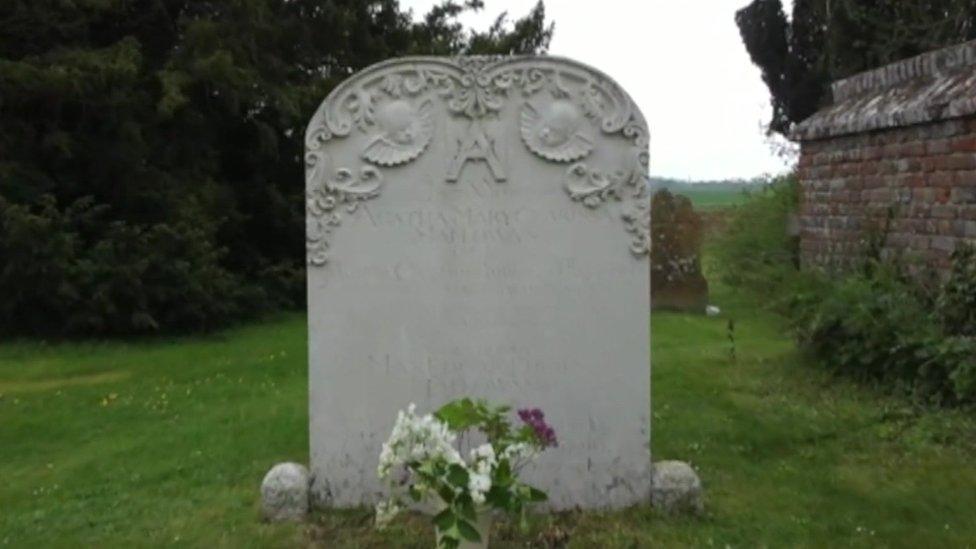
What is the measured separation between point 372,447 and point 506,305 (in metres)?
0.92

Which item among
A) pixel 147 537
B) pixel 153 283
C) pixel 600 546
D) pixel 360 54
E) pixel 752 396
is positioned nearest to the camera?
pixel 600 546

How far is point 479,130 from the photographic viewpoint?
5.04 m

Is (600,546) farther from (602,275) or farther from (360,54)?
(360,54)

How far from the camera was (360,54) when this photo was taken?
643 inches

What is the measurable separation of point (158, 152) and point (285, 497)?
9.82 metres

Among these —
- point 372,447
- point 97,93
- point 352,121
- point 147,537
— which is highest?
point 97,93

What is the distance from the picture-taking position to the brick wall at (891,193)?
26.9ft

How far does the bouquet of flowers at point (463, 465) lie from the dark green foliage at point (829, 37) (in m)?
14.2

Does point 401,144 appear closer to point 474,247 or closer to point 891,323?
point 474,247

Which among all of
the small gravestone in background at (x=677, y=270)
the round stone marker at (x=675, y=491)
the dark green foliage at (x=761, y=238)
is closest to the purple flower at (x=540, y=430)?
the round stone marker at (x=675, y=491)

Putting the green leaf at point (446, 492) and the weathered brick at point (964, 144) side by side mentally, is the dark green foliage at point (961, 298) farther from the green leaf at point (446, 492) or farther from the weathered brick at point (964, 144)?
the green leaf at point (446, 492)

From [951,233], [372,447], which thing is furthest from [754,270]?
[372,447]

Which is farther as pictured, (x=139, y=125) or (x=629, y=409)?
(x=139, y=125)

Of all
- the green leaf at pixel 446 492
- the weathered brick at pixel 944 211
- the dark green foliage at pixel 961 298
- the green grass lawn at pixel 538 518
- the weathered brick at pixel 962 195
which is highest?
the weathered brick at pixel 962 195
